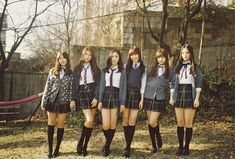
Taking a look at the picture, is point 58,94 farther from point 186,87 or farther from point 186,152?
point 186,152

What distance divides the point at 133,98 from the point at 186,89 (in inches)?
32.4

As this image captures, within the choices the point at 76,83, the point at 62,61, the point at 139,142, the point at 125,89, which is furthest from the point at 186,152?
the point at 62,61

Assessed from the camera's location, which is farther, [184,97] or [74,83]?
[74,83]

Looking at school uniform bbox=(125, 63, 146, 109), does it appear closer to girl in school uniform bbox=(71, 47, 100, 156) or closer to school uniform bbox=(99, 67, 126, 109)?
school uniform bbox=(99, 67, 126, 109)

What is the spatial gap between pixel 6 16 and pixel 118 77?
7767 millimetres

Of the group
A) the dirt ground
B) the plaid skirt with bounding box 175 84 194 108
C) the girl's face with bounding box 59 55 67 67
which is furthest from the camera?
the dirt ground

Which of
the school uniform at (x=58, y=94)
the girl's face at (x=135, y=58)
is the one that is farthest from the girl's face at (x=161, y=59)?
the school uniform at (x=58, y=94)

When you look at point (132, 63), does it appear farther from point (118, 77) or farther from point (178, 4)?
point (178, 4)

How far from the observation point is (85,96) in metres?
5.72

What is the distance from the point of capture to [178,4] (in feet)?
39.6

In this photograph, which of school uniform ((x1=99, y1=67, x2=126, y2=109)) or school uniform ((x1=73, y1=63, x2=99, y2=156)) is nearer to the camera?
school uniform ((x1=99, y1=67, x2=126, y2=109))

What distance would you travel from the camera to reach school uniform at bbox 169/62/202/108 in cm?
554

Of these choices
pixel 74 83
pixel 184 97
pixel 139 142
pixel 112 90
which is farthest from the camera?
pixel 139 142

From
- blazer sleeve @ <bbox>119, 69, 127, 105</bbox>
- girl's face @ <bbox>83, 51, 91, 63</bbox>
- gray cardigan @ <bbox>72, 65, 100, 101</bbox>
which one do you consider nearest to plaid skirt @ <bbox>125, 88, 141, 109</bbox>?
blazer sleeve @ <bbox>119, 69, 127, 105</bbox>
